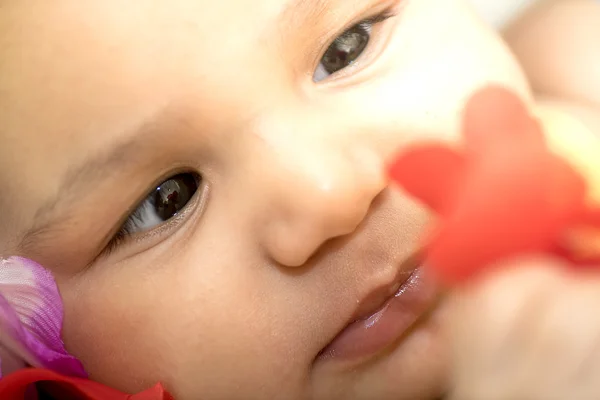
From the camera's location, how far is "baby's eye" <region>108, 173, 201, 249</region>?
0.70 metres

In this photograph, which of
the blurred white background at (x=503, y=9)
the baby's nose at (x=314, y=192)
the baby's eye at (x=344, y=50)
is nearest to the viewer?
the baby's nose at (x=314, y=192)

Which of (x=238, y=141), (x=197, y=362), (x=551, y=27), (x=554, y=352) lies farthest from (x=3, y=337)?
(x=551, y=27)

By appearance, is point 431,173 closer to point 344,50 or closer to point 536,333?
point 536,333

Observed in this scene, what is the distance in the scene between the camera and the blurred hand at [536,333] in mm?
411

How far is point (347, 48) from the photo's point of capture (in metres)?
0.71

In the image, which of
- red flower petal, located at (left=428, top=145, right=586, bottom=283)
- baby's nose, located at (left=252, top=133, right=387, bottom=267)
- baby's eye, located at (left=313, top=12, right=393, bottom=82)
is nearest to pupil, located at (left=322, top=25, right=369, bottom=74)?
baby's eye, located at (left=313, top=12, right=393, bottom=82)

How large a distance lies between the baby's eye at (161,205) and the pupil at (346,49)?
0.18 meters

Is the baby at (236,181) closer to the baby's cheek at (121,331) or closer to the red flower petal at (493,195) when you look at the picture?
the baby's cheek at (121,331)


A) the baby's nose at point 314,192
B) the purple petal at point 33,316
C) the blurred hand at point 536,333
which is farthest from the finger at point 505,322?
the purple petal at point 33,316

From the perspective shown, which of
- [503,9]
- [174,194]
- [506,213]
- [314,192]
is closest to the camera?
[506,213]

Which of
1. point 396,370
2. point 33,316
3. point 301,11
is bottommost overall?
point 396,370

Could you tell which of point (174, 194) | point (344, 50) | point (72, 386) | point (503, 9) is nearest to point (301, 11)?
point (344, 50)

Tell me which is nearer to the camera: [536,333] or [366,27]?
[536,333]

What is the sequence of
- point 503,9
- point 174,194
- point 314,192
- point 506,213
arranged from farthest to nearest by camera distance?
point 503,9
point 174,194
point 314,192
point 506,213
